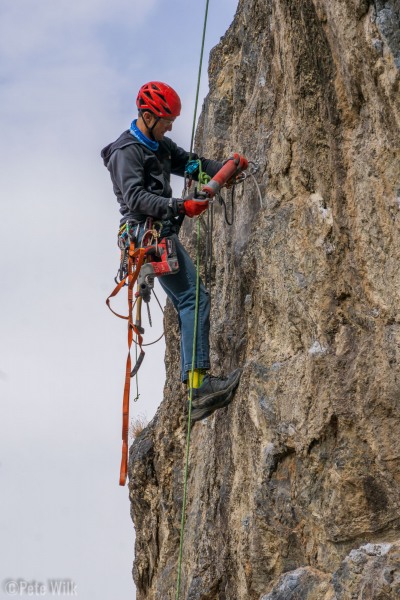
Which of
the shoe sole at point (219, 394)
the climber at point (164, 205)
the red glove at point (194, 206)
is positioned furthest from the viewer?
the shoe sole at point (219, 394)

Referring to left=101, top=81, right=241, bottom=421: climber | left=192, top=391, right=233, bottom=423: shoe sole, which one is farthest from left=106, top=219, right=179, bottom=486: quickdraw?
left=192, top=391, right=233, bottom=423: shoe sole

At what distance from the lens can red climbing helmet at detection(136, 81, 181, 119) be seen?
859 centimetres

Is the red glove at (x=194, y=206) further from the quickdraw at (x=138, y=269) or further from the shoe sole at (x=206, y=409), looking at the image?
the shoe sole at (x=206, y=409)

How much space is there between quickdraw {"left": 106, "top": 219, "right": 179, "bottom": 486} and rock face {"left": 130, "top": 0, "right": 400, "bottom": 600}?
765mm

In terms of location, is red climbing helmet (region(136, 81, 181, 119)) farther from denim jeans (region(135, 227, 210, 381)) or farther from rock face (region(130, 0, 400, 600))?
denim jeans (region(135, 227, 210, 381))

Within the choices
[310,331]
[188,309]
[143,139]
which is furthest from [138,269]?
[310,331]

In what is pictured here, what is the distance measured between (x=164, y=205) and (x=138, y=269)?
A: 678 mm

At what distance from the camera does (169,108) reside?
28.3 ft

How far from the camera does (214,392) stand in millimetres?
8359

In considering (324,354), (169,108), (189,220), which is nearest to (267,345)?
(324,354)

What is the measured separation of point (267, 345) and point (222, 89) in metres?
4.01

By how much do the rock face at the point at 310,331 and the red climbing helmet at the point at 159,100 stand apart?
0.88m

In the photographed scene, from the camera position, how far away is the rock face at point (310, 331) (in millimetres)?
6848

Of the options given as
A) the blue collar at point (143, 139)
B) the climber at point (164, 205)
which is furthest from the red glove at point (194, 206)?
the blue collar at point (143, 139)
